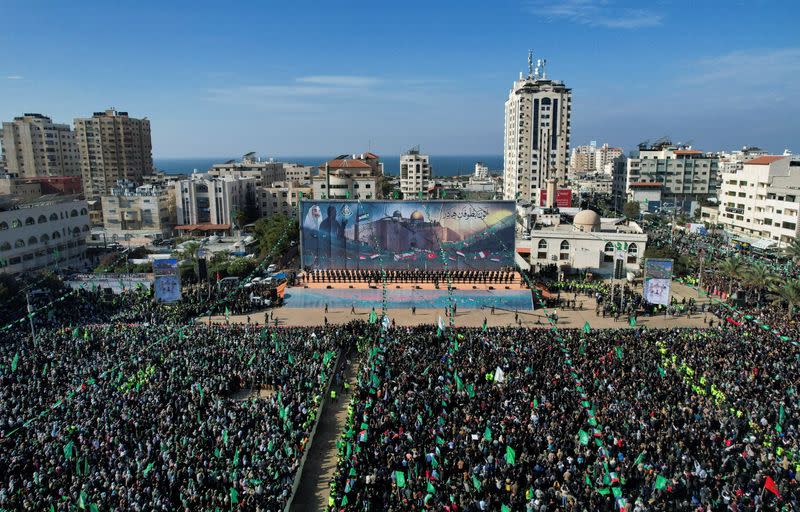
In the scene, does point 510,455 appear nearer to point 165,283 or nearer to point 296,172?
point 165,283

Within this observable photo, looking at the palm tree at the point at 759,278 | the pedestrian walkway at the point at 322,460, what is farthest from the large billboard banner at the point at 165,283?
the palm tree at the point at 759,278

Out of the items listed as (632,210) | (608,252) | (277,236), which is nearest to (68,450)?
(277,236)

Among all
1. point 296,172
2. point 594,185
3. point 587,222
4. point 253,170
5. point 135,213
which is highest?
point 253,170

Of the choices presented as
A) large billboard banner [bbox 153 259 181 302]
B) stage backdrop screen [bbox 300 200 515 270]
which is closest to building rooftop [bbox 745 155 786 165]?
stage backdrop screen [bbox 300 200 515 270]

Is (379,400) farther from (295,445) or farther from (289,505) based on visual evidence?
(289,505)

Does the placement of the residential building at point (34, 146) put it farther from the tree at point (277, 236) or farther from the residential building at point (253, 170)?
the tree at point (277, 236)

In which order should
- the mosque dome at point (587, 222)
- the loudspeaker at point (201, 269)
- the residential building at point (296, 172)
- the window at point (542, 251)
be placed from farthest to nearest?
the residential building at point (296, 172), the mosque dome at point (587, 222), the window at point (542, 251), the loudspeaker at point (201, 269)
